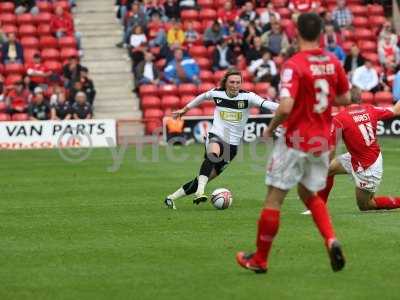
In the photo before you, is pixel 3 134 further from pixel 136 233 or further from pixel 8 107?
pixel 136 233

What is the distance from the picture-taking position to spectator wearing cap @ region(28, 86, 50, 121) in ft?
87.1

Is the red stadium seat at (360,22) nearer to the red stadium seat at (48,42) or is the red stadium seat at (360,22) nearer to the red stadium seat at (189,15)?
the red stadium seat at (189,15)

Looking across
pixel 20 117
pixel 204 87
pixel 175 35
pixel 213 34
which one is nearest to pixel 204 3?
pixel 213 34

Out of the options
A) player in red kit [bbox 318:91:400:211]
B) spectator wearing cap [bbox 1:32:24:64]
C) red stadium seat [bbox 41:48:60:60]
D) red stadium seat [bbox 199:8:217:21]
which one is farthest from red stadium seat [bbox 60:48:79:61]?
player in red kit [bbox 318:91:400:211]

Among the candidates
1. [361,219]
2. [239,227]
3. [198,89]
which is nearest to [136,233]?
[239,227]

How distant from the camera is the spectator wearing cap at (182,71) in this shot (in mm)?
28656

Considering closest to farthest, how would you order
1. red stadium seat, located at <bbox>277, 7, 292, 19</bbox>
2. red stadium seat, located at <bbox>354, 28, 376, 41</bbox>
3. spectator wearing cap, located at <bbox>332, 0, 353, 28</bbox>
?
spectator wearing cap, located at <bbox>332, 0, 353, 28</bbox> < red stadium seat, located at <bbox>277, 7, 292, 19</bbox> < red stadium seat, located at <bbox>354, 28, 376, 41</bbox>

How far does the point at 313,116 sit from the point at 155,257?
217cm

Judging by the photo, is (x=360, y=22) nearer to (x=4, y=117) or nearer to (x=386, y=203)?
(x=4, y=117)

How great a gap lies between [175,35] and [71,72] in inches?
131

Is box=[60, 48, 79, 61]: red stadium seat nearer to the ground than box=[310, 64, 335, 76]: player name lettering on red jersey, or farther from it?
nearer to the ground

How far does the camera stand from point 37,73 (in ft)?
91.8

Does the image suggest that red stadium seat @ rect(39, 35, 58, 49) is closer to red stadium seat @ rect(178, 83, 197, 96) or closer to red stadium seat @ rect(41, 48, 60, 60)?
red stadium seat @ rect(41, 48, 60, 60)

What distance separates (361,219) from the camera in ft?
40.8
